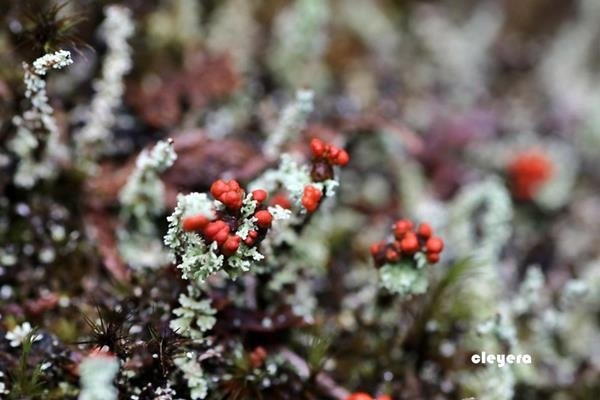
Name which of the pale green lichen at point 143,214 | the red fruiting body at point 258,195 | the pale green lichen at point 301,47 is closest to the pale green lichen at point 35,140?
the pale green lichen at point 143,214

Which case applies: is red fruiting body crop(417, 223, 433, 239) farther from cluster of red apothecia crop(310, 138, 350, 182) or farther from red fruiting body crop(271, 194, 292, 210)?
red fruiting body crop(271, 194, 292, 210)

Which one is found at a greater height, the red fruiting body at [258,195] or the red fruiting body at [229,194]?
the red fruiting body at [258,195]

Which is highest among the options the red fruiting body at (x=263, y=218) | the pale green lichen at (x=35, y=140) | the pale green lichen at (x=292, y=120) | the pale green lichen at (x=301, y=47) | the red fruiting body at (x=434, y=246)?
the pale green lichen at (x=301, y=47)

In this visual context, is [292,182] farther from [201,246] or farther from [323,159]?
[201,246]

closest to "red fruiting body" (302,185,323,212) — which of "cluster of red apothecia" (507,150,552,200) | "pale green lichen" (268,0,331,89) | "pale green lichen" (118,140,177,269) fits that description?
"pale green lichen" (118,140,177,269)

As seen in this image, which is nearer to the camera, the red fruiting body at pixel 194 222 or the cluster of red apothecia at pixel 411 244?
the red fruiting body at pixel 194 222

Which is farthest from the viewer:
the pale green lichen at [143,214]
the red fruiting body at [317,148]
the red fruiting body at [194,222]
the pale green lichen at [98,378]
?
the pale green lichen at [143,214]

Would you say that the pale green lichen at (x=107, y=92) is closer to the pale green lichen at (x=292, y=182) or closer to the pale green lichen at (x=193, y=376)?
the pale green lichen at (x=292, y=182)
